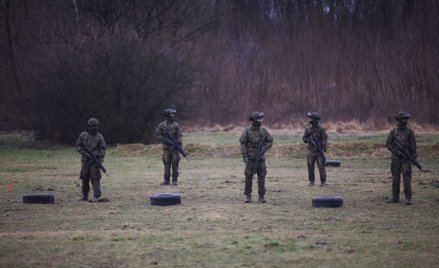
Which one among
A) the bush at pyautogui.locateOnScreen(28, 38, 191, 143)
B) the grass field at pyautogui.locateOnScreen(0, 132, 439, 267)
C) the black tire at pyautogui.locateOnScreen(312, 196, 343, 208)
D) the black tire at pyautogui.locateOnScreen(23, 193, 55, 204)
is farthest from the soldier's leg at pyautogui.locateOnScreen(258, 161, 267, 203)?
the bush at pyautogui.locateOnScreen(28, 38, 191, 143)

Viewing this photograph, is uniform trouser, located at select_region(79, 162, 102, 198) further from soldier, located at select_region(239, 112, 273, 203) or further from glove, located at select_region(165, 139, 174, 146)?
glove, located at select_region(165, 139, 174, 146)

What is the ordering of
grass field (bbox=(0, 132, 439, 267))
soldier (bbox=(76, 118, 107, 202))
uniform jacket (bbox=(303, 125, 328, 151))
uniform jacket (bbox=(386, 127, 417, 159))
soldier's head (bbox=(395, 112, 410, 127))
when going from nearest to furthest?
grass field (bbox=(0, 132, 439, 267)) < uniform jacket (bbox=(386, 127, 417, 159)) < soldier's head (bbox=(395, 112, 410, 127)) < soldier (bbox=(76, 118, 107, 202)) < uniform jacket (bbox=(303, 125, 328, 151))

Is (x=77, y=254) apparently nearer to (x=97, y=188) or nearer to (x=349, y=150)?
(x=97, y=188)

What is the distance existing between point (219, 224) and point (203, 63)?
47.4 meters

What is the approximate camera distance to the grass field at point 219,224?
37.9 feet

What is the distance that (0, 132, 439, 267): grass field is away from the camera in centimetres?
1155

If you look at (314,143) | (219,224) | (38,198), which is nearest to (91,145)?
(38,198)

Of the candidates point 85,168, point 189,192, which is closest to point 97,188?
point 85,168

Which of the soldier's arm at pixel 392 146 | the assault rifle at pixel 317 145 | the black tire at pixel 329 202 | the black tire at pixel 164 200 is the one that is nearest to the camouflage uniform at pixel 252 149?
the black tire at pixel 329 202

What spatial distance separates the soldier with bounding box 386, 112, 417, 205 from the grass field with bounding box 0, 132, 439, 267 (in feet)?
1.56

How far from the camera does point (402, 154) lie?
17734mm

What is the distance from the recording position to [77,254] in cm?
1192

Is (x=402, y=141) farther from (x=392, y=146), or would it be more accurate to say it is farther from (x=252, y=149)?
(x=252, y=149)

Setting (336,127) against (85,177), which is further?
(336,127)
